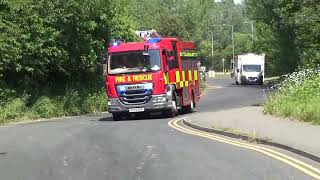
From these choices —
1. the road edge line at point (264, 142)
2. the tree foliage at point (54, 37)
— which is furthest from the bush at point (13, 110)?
the road edge line at point (264, 142)

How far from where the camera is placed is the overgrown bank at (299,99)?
19.8 meters

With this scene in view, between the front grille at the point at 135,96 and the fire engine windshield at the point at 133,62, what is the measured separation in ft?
2.72

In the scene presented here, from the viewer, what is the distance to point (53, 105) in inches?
1367

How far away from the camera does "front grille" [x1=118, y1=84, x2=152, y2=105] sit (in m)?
26.6

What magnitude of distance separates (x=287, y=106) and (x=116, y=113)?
27.0 ft

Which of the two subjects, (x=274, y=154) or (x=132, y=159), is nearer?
(x=132, y=159)

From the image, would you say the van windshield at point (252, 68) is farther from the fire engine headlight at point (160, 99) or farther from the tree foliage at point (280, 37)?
the fire engine headlight at point (160, 99)

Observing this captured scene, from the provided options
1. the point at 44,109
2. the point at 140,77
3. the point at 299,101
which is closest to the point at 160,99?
the point at 140,77

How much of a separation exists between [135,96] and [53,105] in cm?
928

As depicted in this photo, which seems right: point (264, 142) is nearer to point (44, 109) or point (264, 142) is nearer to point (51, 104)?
point (44, 109)

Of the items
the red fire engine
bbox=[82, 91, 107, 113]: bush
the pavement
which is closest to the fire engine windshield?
the red fire engine

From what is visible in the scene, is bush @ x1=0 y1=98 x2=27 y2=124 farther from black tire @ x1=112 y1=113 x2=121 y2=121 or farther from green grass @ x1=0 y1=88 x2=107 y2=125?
black tire @ x1=112 y1=113 x2=121 y2=121

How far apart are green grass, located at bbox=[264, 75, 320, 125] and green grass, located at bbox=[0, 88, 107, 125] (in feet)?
43.5

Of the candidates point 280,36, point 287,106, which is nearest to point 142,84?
point 287,106
